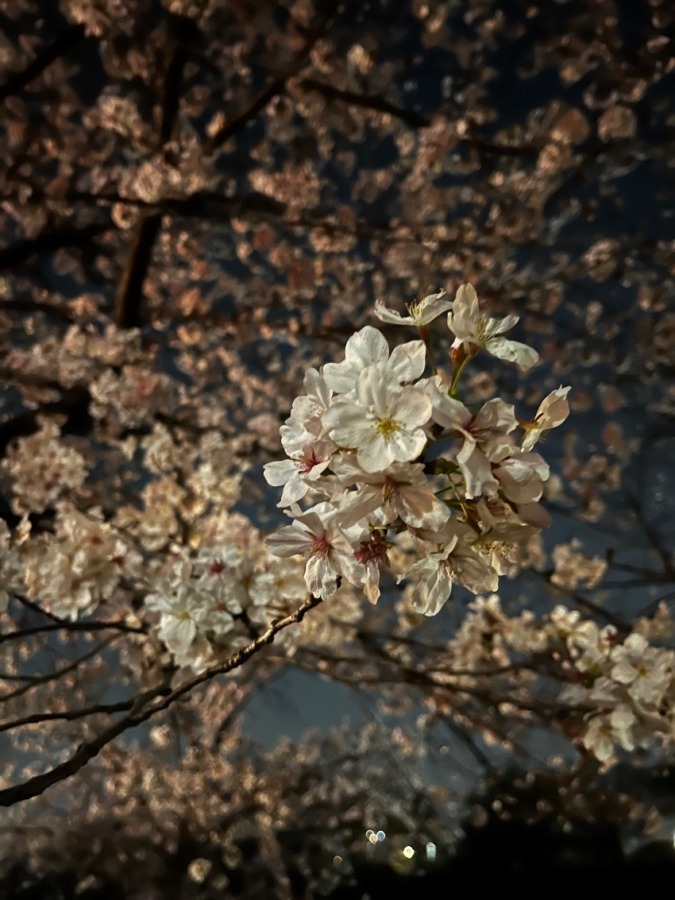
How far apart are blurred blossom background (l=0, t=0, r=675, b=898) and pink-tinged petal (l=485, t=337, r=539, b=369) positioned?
0.79 metres

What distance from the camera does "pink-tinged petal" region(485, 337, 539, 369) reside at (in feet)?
2.93

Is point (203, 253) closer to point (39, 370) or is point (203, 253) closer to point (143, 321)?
A: point (143, 321)

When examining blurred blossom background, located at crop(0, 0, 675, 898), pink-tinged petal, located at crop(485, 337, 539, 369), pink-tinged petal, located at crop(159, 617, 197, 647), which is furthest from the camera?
blurred blossom background, located at crop(0, 0, 675, 898)

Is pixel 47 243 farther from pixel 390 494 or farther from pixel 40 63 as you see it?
pixel 390 494

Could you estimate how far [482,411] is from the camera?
2.77 feet

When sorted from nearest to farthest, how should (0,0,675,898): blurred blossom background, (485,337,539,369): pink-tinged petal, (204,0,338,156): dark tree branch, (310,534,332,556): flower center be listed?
(485,337,539,369): pink-tinged petal, (310,534,332,556): flower center, (0,0,675,898): blurred blossom background, (204,0,338,156): dark tree branch

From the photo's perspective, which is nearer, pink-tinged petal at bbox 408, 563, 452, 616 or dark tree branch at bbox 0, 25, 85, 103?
pink-tinged petal at bbox 408, 563, 452, 616

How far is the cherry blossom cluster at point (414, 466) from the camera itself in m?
0.82

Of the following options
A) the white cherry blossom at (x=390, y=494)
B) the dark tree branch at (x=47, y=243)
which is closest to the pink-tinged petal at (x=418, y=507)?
the white cherry blossom at (x=390, y=494)

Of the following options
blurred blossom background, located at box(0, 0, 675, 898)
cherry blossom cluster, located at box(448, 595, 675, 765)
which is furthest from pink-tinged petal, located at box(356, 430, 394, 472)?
cherry blossom cluster, located at box(448, 595, 675, 765)

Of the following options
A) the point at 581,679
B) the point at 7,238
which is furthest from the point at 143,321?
the point at 581,679

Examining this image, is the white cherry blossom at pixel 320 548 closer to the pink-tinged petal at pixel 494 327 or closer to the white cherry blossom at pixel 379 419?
the white cherry blossom at pixel 379 419

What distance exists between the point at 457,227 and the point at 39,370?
2860 mm

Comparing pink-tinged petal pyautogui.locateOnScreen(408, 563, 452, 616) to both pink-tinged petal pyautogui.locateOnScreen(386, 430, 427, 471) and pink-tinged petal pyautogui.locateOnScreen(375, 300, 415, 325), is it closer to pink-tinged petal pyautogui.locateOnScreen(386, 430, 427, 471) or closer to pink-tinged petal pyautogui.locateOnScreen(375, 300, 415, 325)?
pink-tinged petal pyautogui.locateOnScreen(386, 430, 427, 471)
